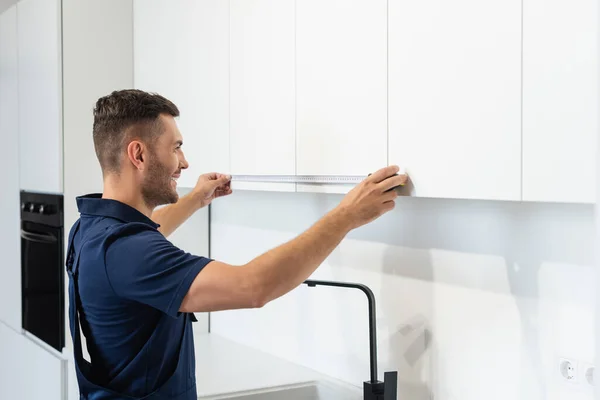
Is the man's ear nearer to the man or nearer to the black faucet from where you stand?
the man

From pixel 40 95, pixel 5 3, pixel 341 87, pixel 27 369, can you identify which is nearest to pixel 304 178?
pixel 341 87

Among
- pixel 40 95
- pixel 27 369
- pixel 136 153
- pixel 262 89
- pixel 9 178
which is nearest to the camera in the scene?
pixel 136 153

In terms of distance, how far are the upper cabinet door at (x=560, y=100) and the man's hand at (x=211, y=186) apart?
1200mm

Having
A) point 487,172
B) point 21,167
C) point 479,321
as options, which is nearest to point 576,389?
point 479,321

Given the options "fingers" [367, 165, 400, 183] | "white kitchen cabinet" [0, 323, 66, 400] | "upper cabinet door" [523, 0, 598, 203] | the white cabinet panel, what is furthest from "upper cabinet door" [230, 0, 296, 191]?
the white cabinet panel

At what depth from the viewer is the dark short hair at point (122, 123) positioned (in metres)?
1.95

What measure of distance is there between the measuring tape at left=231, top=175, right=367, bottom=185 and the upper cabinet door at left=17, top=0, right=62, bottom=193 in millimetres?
953

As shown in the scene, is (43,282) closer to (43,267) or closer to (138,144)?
(43,267)

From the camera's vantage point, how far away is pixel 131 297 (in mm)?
1697

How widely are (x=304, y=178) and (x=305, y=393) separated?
84 cm

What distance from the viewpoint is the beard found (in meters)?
1.96

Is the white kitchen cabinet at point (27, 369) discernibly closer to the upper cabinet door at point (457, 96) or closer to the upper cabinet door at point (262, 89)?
the upper cabinet door at point (262, 89)

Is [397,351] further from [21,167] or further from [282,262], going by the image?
→ [21,167]

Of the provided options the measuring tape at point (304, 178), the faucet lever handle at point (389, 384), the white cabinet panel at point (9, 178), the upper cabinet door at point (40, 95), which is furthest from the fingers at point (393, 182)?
the white cabinet panel at point (9, 178)
